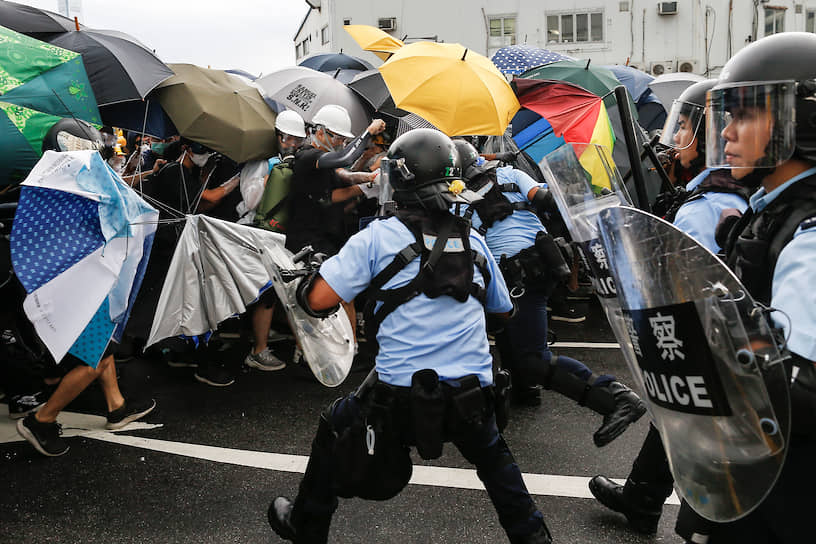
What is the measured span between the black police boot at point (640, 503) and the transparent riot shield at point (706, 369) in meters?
1.66

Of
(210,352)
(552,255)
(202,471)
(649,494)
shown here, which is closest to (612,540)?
(649,494)

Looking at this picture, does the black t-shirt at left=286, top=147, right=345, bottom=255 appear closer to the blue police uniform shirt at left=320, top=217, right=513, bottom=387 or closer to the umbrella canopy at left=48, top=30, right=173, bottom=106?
the umbrella canopy at left=48, top=30, right=173, bottom=106

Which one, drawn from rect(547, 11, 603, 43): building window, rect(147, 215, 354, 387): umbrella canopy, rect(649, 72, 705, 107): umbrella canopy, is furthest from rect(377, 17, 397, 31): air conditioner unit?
rect(147, 215, 354, 387): umbrella canopy

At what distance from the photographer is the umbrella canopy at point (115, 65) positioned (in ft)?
16.1

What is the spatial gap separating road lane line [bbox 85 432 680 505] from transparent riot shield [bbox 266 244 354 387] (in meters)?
1.03

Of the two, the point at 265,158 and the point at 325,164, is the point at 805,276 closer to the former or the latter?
the point at 325,164

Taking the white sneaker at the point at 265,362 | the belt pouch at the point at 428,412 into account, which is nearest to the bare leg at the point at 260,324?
the white sneaker at the point at 265,362

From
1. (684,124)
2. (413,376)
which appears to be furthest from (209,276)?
(684,124)

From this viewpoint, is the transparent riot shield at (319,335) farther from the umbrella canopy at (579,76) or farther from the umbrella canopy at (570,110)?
the umbrella canopy at (579,76)

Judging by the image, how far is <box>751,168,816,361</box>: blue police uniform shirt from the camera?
1268 millimetres

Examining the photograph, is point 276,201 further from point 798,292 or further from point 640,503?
point 798,292

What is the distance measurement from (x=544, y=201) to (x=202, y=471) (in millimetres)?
2756

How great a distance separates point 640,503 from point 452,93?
3.64 meters

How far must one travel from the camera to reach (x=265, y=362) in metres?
5.42
